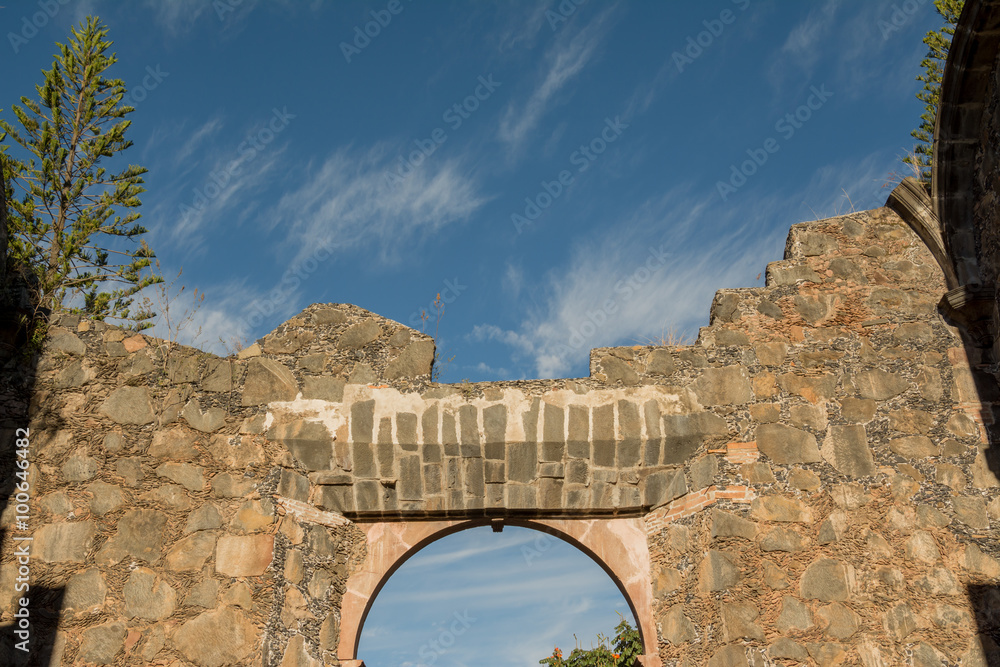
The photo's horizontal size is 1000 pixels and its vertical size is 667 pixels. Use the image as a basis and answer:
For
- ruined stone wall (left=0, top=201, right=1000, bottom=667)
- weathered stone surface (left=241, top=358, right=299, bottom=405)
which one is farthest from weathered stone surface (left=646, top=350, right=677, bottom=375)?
weathered stone surface (left=241, top=358, right=299, bottom=405)

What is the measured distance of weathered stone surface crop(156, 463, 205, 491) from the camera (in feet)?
Result: 18.2

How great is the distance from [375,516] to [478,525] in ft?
2.62

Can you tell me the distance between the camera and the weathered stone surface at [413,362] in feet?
19.6

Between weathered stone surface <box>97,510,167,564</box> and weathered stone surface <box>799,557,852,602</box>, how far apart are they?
4.63 meters

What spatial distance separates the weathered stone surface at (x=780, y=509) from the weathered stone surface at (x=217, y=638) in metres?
3.71

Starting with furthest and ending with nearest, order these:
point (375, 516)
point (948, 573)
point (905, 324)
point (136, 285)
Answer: point (136, 285)
point (905, 324)
point (375, 516)
point (948, 573)

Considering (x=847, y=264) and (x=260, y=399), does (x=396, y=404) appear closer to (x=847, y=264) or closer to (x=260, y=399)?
(x=260, y=399)

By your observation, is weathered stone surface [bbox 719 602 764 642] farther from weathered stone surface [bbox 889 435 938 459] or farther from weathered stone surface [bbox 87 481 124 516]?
weathered stone surface [bbox 87 481 124 516]


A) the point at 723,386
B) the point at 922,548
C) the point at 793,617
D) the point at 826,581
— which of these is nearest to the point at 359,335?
the point at 723,386

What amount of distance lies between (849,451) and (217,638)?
4798 mm

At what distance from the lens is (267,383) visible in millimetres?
5922

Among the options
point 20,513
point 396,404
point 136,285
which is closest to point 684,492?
point 396,404

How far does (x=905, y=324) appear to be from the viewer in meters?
6.12

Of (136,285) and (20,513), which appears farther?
(136,285)
